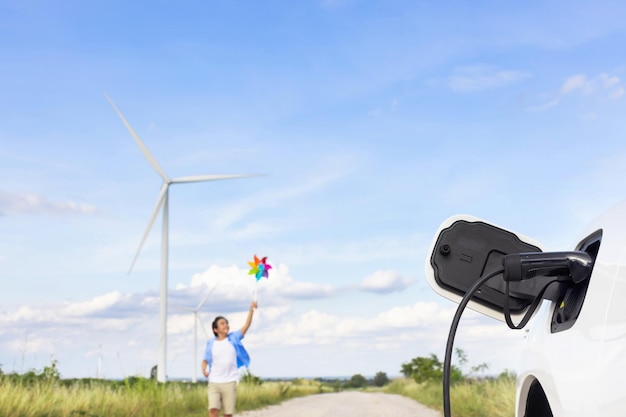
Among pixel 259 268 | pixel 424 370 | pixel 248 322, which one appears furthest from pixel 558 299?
pixel 424 370

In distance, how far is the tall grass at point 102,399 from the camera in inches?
474

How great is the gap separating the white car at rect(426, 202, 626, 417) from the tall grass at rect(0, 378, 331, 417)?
34.3 ft

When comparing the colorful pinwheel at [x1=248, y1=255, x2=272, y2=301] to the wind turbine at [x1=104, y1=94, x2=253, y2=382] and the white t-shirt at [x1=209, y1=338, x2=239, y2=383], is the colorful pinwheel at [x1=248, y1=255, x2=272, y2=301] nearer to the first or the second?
the white t-shirt at [x1=209, y1=338, x2=239, y2=383]

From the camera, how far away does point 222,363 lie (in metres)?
11.8

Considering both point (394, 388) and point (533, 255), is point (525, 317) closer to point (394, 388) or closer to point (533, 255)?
point (533, 255)

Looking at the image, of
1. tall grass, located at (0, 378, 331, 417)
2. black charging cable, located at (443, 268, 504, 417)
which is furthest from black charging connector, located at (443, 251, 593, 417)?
tall grass, located at (0, 378, 331, 417)

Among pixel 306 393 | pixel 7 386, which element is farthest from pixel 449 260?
pixel 306 393

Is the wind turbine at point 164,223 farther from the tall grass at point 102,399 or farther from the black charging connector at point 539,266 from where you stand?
the black charging connector at point 539,266

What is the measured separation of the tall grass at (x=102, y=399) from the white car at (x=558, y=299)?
10455 millimetres

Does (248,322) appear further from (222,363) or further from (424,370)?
(424,370)

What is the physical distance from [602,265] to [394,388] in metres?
33.8

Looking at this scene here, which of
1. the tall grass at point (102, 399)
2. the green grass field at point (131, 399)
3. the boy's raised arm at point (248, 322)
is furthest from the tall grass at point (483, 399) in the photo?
the tall grass at point (102, 399)

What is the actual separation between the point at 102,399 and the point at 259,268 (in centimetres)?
373

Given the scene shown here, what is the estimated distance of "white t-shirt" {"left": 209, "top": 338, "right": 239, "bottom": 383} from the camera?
11.8 meters
